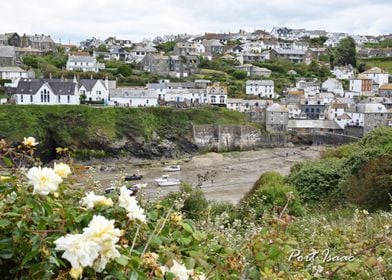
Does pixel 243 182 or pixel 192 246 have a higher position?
pixel 192 246

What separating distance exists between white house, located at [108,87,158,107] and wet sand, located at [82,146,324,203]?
14.1m

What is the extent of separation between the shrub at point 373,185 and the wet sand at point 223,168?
1295 cm

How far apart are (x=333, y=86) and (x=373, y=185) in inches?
2611

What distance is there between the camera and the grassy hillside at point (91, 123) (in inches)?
2028

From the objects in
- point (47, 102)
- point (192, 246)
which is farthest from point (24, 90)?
point (192, 246)

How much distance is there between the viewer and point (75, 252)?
1.99 metres

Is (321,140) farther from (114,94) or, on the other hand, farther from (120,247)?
(120,247)

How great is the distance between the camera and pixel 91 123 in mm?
54188

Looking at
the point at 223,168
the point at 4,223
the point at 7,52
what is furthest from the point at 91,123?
the point at 4,223

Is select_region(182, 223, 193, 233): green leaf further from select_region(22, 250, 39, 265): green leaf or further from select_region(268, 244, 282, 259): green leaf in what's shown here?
select_region(22, 250, 39, 265): green leaf

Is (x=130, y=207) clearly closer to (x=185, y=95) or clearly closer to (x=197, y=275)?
(x=197, y=275)

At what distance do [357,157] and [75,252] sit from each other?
2082 centimetres

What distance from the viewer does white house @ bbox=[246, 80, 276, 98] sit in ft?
243

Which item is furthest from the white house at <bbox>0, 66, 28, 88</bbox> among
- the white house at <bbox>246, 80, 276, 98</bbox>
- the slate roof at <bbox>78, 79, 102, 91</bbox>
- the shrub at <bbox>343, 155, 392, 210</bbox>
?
the shrub at <bbox>343, 155, 392, 210</bbox>
